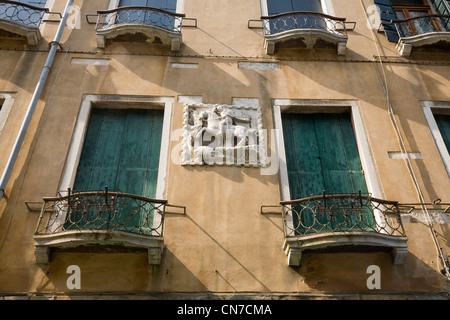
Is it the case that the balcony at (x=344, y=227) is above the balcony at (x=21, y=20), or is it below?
below

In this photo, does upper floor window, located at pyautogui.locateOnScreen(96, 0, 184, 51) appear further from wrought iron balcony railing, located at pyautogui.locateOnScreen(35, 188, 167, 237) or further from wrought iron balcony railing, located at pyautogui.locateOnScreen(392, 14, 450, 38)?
wrought iron balcony railing, located at pyautogui.locateOnScreen(392, 14, 450, 38)

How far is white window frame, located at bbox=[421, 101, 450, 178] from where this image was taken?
7.40 meters

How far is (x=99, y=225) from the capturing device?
6.54 metres

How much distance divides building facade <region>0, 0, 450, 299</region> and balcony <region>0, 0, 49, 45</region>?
0.04m

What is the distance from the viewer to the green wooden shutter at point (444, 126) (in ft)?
25.7

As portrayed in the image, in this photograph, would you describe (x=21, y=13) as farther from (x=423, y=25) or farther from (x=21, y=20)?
(x=423, y=25)

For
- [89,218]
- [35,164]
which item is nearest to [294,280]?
[89,218]

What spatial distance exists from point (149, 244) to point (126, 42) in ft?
15.7

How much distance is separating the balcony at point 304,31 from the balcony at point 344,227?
12.0 ft

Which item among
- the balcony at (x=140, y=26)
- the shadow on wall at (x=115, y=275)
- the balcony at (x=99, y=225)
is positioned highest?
the balcony at (x=140, y=26)

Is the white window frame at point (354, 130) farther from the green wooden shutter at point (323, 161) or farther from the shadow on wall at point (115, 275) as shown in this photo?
the shadow on wall at point (115, 275)

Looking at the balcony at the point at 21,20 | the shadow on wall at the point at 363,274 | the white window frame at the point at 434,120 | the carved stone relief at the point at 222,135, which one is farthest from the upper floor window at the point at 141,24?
the shadow on wall at the point at 363,274

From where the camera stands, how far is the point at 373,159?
729cm

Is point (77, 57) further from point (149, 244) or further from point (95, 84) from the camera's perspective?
point (149, 244)
